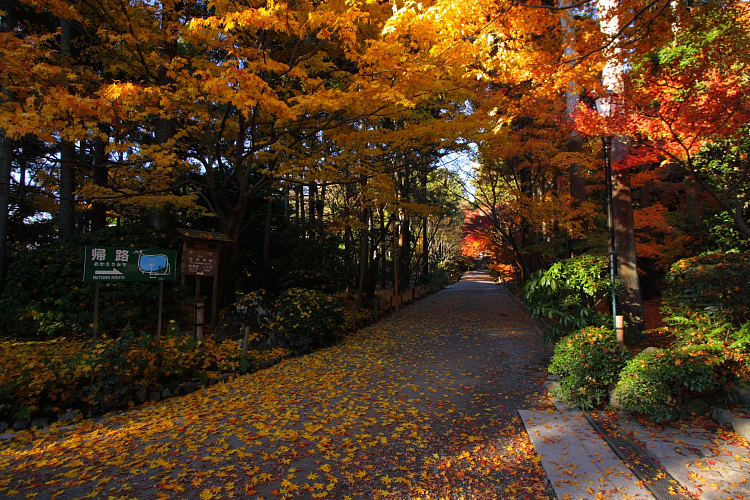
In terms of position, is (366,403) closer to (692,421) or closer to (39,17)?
(692,421)

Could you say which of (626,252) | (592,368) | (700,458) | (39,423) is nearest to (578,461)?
(700,458)

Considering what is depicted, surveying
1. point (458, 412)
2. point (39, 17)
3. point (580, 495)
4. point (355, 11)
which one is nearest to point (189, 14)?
point (355, 11)

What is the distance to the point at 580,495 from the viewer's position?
304 centimetres

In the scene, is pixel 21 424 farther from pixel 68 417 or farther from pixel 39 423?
pixel 68 417

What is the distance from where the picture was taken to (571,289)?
6.63 m

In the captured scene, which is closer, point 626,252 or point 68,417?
point 68,417

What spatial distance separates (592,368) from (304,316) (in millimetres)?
5429

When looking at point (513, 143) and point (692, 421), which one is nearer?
point (692, 421)

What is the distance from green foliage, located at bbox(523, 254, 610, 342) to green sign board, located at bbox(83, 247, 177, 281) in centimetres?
652

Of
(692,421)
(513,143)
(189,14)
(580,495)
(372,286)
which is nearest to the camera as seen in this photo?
(580,495)

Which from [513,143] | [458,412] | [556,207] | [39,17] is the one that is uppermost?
[39,17]

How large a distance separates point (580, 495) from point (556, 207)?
9841mm

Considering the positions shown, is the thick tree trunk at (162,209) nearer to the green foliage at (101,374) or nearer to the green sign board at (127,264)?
the green sign board at (127,264)

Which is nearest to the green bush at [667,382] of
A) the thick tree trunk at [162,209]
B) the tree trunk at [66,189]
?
the thick tree trunk at [162,209]
